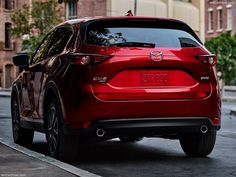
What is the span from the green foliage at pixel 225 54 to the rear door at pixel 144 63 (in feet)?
110

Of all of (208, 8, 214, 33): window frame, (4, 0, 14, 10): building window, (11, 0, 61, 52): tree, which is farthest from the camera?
(208, 8, 214, 33): window frame

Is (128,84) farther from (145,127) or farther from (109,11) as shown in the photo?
(109,11)

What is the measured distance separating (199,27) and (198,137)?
47688 mm

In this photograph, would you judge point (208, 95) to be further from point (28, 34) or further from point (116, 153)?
point (28, 34)

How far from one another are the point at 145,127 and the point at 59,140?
3.47 ft

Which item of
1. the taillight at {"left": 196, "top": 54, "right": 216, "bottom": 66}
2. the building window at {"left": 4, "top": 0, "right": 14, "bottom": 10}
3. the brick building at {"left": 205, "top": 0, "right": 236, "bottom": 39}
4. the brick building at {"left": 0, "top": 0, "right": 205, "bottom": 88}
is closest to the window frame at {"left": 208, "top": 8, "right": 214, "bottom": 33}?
the brick building at {"left": 205, "top": 0, "right": 236, "bottom": 39}

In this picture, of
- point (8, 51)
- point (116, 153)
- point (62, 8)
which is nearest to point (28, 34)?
point (62, 8)

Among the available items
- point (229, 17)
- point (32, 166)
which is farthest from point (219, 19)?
point (32, 166)

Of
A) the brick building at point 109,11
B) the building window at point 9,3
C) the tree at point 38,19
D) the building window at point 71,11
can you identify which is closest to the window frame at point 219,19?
the brick building at point 109,11

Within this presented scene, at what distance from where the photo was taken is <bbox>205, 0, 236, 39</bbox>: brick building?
74062 mm

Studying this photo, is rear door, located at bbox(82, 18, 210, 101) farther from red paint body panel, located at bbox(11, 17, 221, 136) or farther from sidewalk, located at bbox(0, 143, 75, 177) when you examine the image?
sidewalk, located at bbox(0, 143, 75, 177)

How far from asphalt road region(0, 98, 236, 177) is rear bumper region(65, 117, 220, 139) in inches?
15.4

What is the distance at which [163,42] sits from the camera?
8.80 m

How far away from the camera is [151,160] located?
9.23 meters
